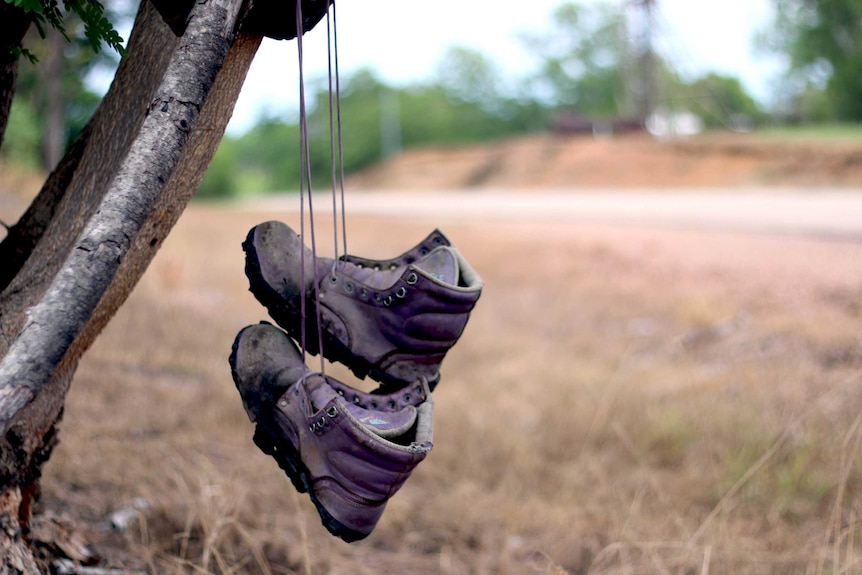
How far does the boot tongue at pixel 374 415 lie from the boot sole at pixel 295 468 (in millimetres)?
124

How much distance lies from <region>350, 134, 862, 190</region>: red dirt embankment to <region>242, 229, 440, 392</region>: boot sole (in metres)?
18.0

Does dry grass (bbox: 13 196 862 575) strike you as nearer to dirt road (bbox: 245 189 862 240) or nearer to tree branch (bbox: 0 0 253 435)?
tree branch (bbox: 0 0 253 435)

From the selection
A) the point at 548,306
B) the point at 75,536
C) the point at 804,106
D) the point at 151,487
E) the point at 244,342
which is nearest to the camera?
the point at 244,342

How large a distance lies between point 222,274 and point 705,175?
15.9 meters

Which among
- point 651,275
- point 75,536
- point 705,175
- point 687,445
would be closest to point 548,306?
point 651,275

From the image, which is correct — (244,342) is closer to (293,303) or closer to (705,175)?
(293,303)

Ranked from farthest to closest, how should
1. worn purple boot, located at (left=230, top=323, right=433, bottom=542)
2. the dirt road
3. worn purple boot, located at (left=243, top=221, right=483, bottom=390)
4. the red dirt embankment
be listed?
the red dirt embankment, the dirt road, worn purple boot, located at (left=243, top=221, right=483, bottom=390), worn purple boot, located at (left=230, top=323, right=433, bottom=542)

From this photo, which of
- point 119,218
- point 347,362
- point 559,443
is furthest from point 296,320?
point 559,443

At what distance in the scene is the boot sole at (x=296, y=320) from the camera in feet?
6.02

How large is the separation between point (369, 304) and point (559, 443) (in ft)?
9.36

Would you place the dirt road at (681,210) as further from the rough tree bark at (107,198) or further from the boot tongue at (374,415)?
the rough tree bark at (107,198)

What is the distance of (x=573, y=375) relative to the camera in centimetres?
533

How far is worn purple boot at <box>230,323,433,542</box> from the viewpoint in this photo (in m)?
1.64

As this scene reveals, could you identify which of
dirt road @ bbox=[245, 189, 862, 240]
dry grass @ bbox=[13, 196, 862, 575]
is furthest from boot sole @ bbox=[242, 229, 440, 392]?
dirt road @ bbox=[245, 189, 862, 240]
